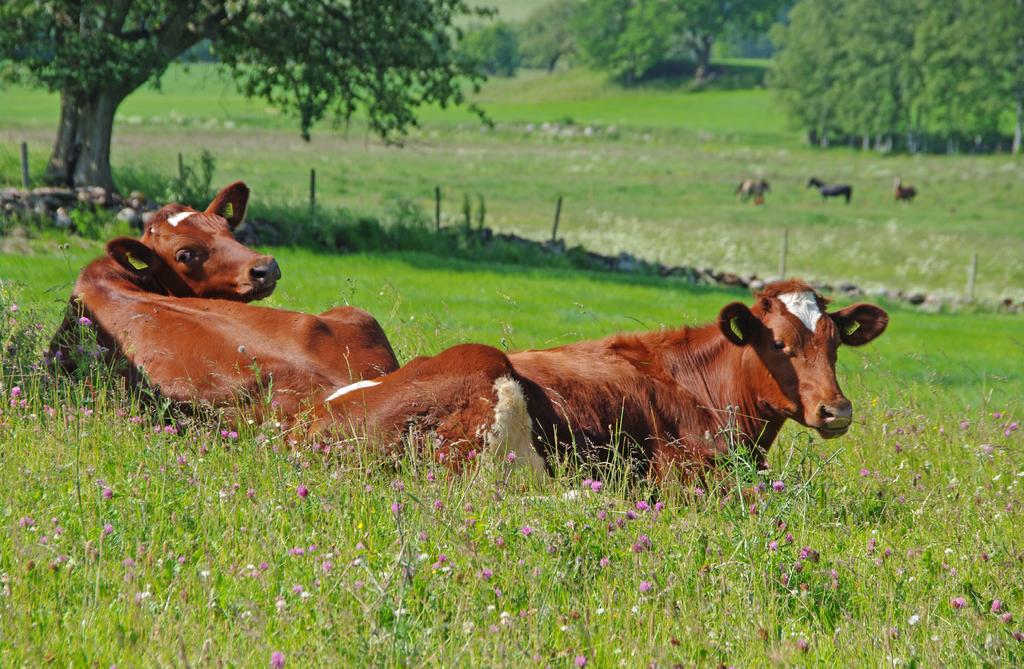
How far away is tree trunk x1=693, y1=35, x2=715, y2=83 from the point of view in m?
147

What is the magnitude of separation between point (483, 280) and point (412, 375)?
52.2 ft

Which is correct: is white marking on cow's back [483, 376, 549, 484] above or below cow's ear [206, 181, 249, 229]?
below

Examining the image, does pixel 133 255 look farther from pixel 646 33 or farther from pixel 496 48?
pixel 496 48

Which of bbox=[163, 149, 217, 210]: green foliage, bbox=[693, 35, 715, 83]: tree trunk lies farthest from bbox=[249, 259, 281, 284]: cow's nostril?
bbox=[693, 35, 715, 83]: tree trunk

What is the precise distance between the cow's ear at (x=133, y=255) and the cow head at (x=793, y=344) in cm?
408

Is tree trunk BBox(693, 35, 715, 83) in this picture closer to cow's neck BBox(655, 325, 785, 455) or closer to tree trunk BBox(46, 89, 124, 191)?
tree trunk BBox(46, 89, 124, 191)

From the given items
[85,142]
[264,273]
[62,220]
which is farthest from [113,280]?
[85,142]

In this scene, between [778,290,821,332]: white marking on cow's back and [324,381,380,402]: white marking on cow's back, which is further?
[778,290,821,332]: white marking on cow's back

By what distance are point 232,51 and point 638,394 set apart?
19707mm

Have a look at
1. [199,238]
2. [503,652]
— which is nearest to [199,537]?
[503,652]

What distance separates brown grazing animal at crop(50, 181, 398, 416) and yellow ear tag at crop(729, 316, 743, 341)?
211 centimetres

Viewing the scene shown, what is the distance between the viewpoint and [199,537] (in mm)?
4809

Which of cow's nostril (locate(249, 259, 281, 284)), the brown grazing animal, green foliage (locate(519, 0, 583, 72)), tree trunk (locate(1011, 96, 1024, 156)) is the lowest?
the brown grazing animal

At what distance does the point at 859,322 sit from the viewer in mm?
7418
